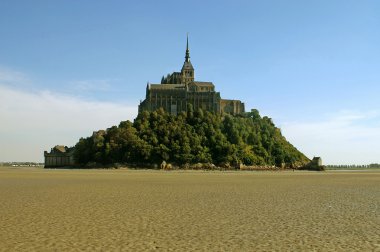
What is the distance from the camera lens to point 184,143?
11194 cm

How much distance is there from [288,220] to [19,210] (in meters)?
10.7

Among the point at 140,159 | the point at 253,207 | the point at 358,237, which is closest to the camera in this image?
the point at 358,237

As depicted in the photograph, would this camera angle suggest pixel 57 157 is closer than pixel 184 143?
No

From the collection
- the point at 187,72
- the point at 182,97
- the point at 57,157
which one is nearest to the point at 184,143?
the point at 182,97

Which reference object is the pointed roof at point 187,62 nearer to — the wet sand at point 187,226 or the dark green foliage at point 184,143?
the dark green foliage at point 184,143

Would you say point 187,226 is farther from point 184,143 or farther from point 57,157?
point 57,157

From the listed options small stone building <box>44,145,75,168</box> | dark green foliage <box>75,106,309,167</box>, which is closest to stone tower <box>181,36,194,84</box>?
dark green foliage <box>75,106,309,167</box>

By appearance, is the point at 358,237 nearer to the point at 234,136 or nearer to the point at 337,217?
the point at 337,217

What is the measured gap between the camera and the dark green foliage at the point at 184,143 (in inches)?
4267

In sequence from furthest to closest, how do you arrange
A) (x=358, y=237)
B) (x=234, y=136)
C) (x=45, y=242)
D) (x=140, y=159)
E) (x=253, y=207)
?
1. (x=234, y=136)
2. (x=140, y=159)
3. (x=253, y=207)
4. (x=358, y=237)
5. (x=45, y=242)

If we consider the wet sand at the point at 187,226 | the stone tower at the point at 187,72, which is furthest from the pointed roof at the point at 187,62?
the wet sand at the point at 187,226

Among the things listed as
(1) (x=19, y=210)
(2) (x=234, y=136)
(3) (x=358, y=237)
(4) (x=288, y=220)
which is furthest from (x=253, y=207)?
(2) (x=234, y=136)

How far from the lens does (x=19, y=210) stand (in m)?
16.4

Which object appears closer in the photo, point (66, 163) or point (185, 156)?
point (185, 156)
